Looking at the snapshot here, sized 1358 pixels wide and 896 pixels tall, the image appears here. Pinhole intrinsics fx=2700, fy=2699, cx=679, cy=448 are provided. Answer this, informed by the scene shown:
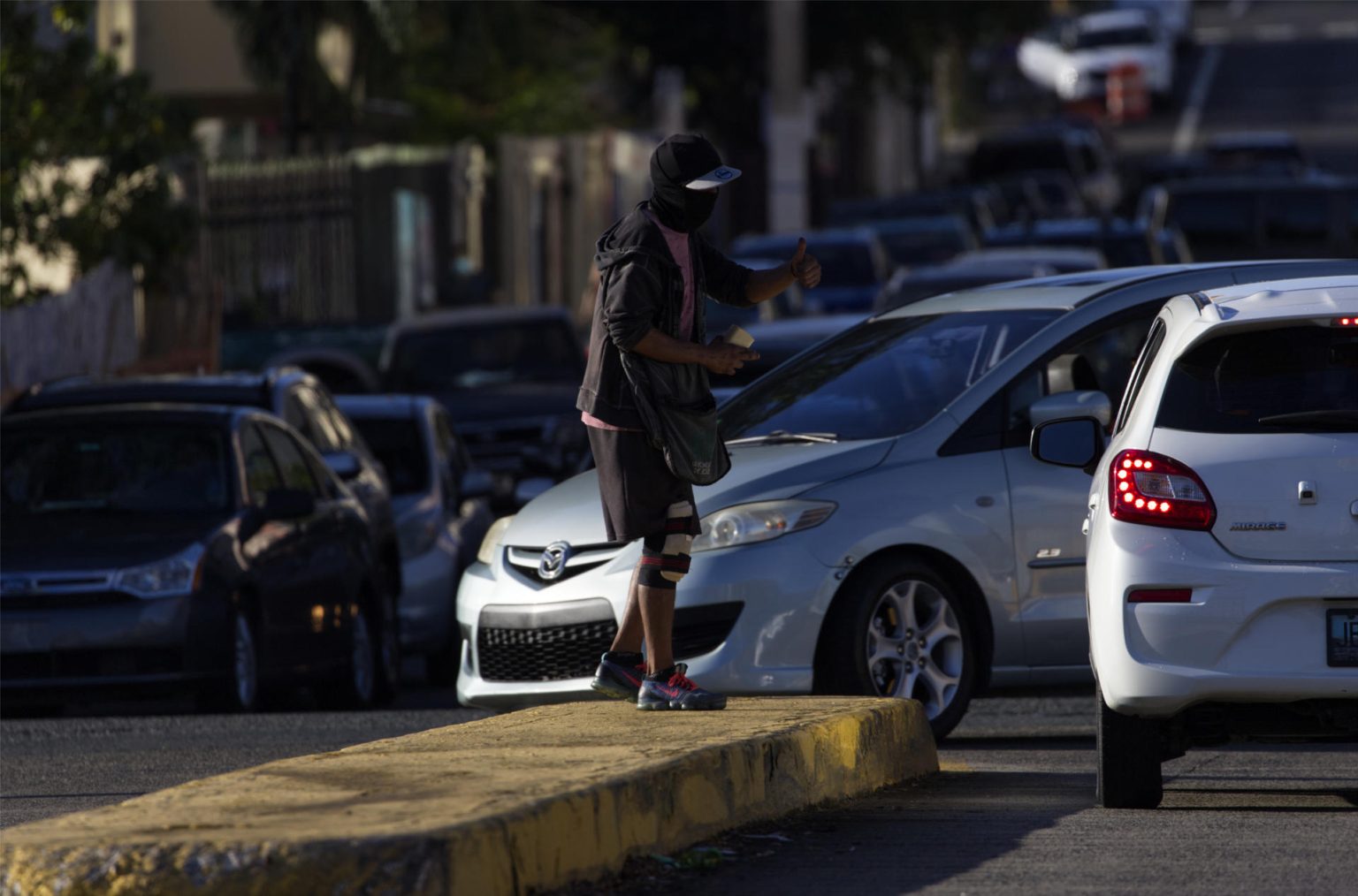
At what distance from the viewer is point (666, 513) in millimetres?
8367

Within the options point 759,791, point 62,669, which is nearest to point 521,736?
point 759,791

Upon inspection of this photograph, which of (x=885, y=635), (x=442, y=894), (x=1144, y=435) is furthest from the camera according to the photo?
(x=885, y=635)

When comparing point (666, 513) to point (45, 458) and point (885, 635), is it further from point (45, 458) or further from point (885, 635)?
point (45, 458)

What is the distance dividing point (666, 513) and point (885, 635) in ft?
5.08

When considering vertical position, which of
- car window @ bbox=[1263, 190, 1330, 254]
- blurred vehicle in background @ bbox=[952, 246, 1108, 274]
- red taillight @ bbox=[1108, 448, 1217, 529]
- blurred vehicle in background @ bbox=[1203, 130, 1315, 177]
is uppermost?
blurred vehicle in background @ bbox=[1203, 130, 1315, 177]

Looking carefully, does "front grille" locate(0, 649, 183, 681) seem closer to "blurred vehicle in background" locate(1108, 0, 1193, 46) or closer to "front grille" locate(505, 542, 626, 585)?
"front grille" locate(505, 542, 626, 585)

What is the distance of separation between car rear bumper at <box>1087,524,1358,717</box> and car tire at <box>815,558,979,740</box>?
2241 millimetres

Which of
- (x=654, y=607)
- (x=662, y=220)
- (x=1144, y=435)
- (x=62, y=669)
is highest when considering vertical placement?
(x=662, y=220)

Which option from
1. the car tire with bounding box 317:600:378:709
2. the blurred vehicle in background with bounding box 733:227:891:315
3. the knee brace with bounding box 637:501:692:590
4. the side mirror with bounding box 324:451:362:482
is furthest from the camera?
the blurred vehicle in background with bounding box 733:227:891:315

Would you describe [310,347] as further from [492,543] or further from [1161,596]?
[1161,596]

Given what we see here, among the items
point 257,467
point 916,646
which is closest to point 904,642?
point 916,646

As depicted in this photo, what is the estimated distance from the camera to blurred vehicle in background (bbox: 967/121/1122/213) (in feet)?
156

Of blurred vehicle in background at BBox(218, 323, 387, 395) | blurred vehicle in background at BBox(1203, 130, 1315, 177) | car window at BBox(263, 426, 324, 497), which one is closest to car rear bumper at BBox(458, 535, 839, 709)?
car window at BBox(263, 426, 324, 497)

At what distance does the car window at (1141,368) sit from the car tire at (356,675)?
5.62 metres
